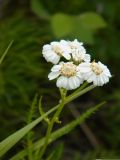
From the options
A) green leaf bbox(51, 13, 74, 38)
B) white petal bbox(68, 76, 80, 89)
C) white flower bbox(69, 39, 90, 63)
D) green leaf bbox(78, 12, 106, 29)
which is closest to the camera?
white petal bbox(68, 76, 80, 89)

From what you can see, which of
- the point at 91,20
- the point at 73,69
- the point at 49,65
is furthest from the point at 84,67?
the point at 49,65

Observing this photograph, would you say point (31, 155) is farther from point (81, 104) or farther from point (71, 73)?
point (81, 104)

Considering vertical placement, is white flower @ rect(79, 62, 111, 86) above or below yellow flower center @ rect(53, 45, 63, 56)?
below

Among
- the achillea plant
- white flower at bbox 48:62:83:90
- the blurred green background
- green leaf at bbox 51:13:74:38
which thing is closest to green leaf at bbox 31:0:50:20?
the blurred green background

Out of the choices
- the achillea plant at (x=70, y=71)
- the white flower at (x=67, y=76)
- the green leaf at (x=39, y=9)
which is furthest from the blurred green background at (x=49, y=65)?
the white flower at (x=67, y=76)

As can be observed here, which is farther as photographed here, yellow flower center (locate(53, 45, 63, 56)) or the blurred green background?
the blurred green background

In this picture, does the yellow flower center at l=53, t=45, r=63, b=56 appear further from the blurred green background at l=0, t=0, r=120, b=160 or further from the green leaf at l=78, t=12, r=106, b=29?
the green leaf at l=78, t=12, r=106, b=29
